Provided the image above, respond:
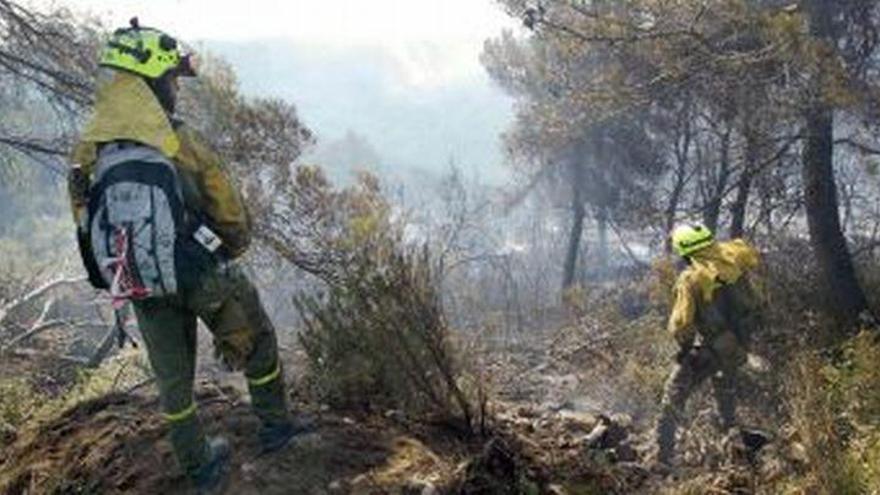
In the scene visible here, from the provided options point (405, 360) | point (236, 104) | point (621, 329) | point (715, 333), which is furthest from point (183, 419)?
point (621, 329)

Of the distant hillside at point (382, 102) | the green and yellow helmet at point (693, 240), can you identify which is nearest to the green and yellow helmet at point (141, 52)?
the green and yellow helmet at point (693, 240)

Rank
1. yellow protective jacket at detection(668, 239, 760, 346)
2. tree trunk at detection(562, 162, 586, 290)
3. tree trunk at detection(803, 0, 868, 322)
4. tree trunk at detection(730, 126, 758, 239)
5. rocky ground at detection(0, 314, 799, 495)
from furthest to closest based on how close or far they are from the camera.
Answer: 1. tree trunk at detection(562, 162, 586, 290)
2. tree trunk at detection(730, 126, 758, 239)
3. tree trunk at detection(803, 0, 868, 322)
4. yellow protective jacket at detection(668, 239, 760, 346)
5. rocky ground at detection(0, 314, 799, 495)

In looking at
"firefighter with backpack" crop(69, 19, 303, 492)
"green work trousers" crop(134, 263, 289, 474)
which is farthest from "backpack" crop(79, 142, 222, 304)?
"green work trousers" crop(134, 263, 289, 474)

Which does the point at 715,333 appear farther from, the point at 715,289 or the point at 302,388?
the point at 302,388

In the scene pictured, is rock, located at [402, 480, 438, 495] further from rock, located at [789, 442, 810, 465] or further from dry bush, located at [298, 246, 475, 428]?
rock, located at [789, 442, 810, 465]

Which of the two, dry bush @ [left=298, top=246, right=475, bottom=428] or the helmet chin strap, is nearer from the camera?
the helmet chin strap

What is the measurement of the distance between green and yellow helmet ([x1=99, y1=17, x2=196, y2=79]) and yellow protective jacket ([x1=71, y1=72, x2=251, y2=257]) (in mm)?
48

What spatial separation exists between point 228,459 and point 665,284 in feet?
25.6

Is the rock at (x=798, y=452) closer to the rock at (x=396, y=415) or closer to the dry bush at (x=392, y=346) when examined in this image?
the dry bush at (x=392, y=346)

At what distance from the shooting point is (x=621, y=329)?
47.3 feet

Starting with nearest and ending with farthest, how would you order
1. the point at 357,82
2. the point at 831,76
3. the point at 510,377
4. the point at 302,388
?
the point at 302,388
the point at 831,76
the point at 510,377
the point at 357,82

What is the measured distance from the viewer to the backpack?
15.2 ft

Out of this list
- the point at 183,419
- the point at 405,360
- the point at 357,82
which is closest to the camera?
the point at 183,419

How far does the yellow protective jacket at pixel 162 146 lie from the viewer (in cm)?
472
